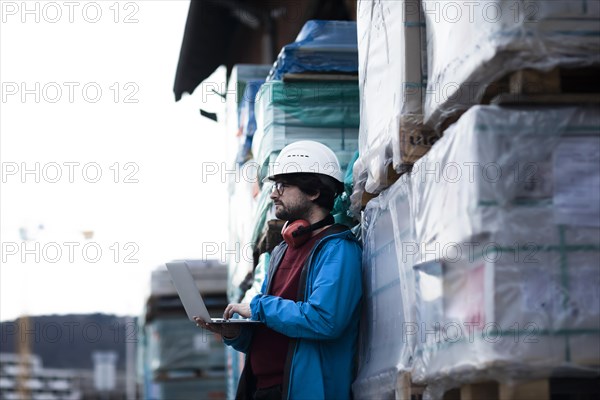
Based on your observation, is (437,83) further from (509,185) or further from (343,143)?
(343,143)

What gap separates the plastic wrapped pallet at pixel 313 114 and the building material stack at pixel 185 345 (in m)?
6.79

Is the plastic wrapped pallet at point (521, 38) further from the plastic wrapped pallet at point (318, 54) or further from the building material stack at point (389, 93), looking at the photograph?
the plastic wrapped pallet at point (318, 54)

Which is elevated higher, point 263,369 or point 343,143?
point 343,143

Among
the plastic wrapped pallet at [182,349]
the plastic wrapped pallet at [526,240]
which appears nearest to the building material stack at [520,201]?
the plastic wrapped pallet at [526,240]

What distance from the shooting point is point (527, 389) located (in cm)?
328

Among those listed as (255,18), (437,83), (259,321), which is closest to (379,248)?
(259,321)

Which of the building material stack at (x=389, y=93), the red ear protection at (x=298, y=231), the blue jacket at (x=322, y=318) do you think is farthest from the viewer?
the red ear protection at (x=298, y=231)

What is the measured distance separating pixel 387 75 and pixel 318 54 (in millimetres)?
1670

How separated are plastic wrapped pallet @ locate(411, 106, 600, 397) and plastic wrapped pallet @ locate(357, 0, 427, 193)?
63 cm

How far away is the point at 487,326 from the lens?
10.7 ft

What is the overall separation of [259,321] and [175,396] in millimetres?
8420

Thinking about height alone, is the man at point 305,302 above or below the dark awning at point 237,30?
below

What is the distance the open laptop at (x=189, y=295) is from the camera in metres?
4.73

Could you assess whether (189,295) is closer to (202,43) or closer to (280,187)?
(280,187)
